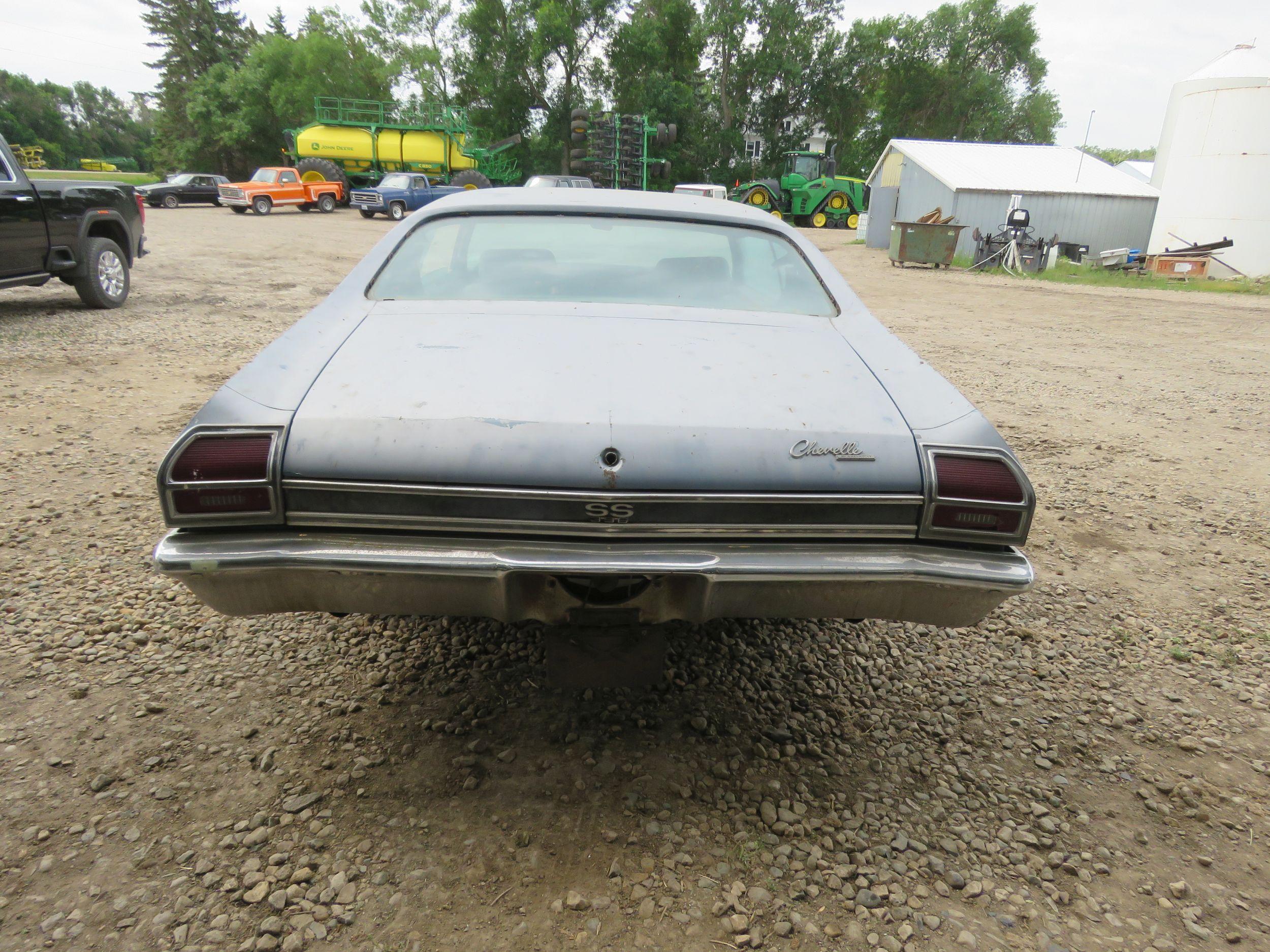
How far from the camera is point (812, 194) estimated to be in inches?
1328

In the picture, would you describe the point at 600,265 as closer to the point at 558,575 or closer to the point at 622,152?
the point at 558,575

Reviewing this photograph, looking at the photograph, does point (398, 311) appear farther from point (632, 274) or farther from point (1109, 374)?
point (1109, 374)

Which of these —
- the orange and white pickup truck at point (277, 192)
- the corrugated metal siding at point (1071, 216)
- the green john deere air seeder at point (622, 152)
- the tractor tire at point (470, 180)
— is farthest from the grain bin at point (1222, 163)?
the orange and white pickup truck at point (277, 192)

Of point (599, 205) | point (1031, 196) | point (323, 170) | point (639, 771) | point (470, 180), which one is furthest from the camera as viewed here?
point (470, 180)

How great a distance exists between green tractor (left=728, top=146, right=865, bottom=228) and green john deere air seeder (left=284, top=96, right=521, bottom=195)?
468 inches

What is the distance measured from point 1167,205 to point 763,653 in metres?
24.1

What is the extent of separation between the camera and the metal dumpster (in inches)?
731

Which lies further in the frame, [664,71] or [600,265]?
[664,71]

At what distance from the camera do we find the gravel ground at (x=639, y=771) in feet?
5.74

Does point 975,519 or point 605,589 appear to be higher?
point 975,519

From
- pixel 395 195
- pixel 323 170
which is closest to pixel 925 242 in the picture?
pixel 395 195

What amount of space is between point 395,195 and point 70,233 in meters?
21.6

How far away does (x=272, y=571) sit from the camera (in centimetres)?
180

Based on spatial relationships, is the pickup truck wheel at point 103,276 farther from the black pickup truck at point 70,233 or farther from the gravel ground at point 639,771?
the gravel ground at point 639,771
